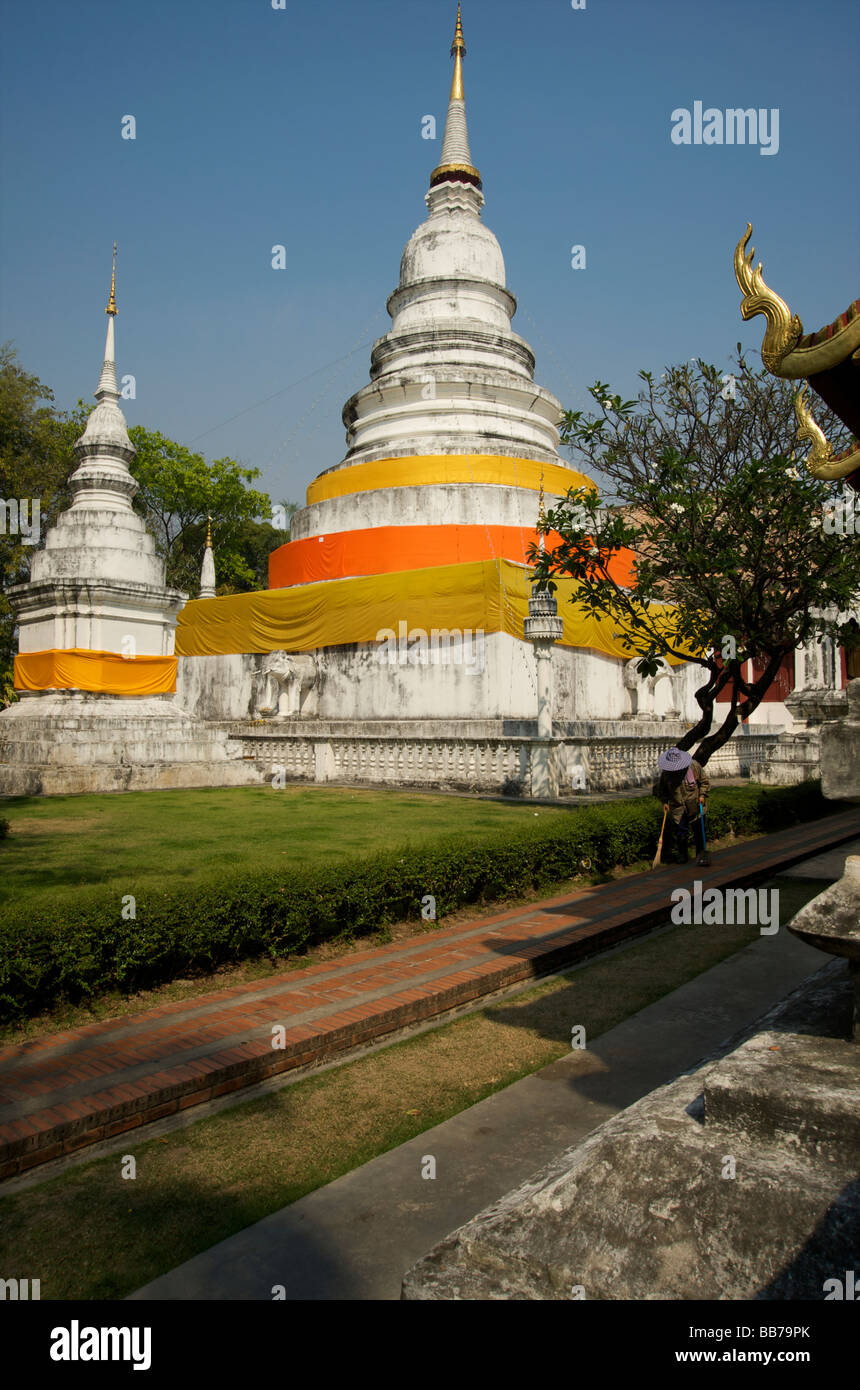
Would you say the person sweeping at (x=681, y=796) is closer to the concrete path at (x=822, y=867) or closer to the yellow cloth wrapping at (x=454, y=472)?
the concrete path at (x=822, y=867)

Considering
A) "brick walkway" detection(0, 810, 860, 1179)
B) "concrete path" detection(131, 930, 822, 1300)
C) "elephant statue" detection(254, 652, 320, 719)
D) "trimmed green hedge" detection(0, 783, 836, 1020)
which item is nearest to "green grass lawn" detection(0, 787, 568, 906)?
"trimmed green hedge" detection(0, 783, 836, 1020)

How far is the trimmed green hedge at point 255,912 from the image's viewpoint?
493 cm

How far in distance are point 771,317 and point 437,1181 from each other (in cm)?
339

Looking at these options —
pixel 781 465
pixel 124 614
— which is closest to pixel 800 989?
pixel 781 465

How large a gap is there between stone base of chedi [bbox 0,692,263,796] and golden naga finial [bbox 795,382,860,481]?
1299 centimetres

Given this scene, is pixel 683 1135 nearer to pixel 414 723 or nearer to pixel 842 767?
pixel 842 767

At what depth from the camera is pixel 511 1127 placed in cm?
393

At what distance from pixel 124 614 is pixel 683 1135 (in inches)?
631

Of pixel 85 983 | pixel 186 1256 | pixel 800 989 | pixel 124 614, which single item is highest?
pixel 124 614

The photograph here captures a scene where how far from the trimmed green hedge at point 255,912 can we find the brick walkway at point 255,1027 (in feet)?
0.95

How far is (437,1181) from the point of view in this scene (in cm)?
345

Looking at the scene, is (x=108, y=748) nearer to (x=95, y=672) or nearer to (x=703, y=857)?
(x=95, y=672)

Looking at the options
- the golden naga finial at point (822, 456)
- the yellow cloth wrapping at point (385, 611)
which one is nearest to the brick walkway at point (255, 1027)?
the golden naga finial at point (822, 456)

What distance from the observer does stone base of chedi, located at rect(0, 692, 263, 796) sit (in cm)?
1448
